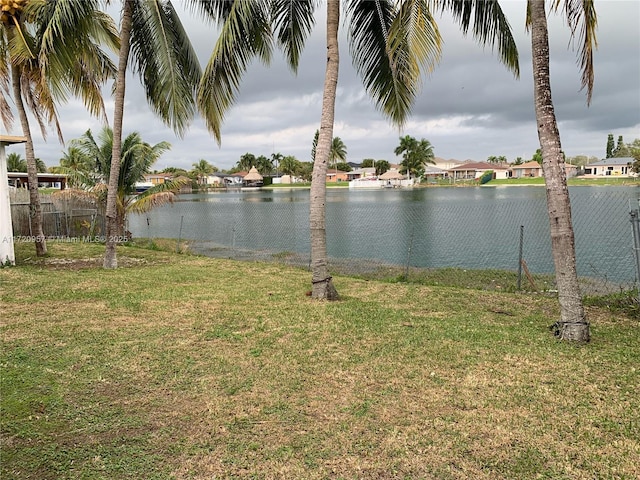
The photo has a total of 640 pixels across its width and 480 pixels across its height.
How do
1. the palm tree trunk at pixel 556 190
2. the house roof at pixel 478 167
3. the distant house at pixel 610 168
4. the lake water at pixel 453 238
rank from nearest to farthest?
the palm tree trunk at pixel 556 190 → the lake water at pixel 453 238 → the distant house at pixel 610 168 → the house roof at pixel 478 167

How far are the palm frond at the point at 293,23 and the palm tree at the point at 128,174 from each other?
1036 centimetres

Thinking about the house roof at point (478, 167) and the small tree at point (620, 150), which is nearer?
the small tree at point (620, 150)

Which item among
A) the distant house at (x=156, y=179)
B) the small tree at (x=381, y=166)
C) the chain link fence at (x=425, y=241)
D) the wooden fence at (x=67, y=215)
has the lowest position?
the chain link fence at (x=425, y=241)

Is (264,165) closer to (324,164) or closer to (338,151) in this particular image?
(338,151)

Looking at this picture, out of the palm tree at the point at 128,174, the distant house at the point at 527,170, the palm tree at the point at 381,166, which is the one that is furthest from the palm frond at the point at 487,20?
the palm tree at the point at 381,166

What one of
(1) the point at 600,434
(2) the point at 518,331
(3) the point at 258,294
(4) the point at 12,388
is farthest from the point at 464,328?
(4) the point at 12,388

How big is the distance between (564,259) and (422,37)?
3448 mm

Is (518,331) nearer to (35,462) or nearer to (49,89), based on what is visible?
(35,462)

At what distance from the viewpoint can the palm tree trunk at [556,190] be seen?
206 inches

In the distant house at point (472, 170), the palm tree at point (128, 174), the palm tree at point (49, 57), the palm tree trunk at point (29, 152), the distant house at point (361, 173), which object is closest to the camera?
the palm tree at point (49, 57)

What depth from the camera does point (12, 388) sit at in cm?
407

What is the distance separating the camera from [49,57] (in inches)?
402

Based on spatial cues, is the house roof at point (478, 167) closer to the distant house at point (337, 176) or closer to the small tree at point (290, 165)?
the distant house at point (337, 176)

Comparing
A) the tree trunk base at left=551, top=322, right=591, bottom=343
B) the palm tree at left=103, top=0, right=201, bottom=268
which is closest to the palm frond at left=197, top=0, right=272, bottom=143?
the palm tree at left=103, top=0, right=201, bottom=268
